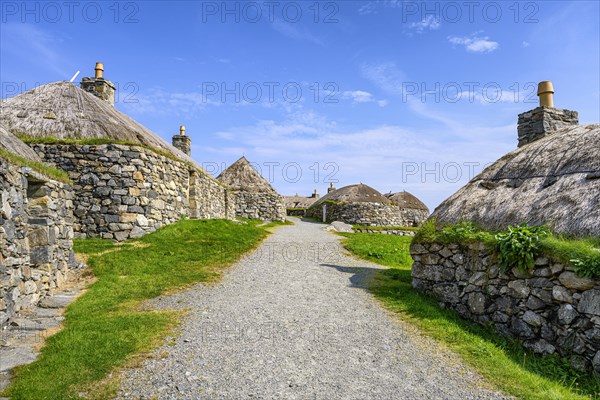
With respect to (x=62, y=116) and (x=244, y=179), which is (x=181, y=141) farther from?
(x=62, y=116)

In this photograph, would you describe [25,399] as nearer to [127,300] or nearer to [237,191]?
[127,300]

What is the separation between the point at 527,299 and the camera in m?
7.20

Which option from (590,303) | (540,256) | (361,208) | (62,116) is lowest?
(590,303)

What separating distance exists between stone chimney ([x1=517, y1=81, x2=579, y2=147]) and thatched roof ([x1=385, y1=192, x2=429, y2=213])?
3400 centimetres

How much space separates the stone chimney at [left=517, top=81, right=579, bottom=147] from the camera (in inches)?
452

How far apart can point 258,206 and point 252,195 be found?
3.54ft

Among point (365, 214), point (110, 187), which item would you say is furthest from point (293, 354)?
point (365, 214)

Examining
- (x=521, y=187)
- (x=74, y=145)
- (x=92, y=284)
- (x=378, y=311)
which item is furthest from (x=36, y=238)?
(x=521, y=187)

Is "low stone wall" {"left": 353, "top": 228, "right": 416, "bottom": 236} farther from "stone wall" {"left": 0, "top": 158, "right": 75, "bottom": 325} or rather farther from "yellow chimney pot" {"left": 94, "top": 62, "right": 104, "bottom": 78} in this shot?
"stone wall" {"left": 0, "top": 158, "right": 75, "bottom": 325}

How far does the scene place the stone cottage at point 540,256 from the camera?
647cm

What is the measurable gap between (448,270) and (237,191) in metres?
25.3

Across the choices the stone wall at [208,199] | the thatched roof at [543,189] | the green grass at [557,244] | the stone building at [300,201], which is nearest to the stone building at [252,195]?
the stone wall at [208,199]

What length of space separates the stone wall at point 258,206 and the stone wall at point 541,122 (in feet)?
76.2

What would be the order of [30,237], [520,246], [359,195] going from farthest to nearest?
[359,195], [30,237], [520,246]
